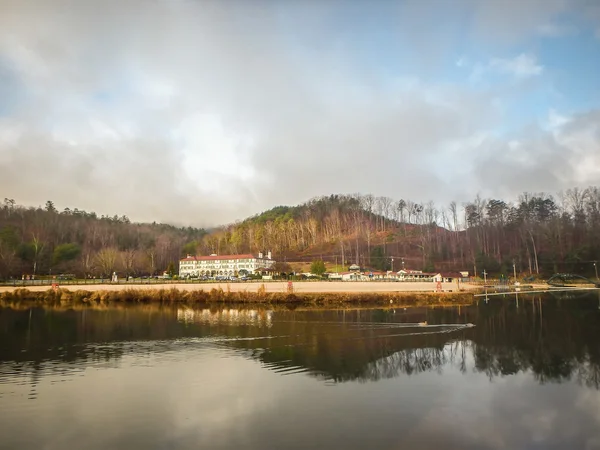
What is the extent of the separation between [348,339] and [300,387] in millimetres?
7932

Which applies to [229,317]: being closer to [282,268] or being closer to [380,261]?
[380,261]

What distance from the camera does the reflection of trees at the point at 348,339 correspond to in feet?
51.3

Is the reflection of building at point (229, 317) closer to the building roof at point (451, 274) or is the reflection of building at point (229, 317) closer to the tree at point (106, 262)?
the tree at point (106, 262)

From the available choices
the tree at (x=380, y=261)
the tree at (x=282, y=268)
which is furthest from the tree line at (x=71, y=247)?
the tree at (x=380, y=261)

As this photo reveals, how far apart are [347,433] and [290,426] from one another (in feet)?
4.73

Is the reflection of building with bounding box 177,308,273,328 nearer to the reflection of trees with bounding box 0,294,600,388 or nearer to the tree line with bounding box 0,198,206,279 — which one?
the reflection of trees with bounding box 0,294,600,388

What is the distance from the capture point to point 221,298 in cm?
4144

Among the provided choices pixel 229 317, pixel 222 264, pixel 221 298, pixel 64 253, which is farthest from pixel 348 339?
pixel 222 264

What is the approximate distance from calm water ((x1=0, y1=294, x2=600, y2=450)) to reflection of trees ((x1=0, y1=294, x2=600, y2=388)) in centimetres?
12

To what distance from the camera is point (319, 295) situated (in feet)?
131

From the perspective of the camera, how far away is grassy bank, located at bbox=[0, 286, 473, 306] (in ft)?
129

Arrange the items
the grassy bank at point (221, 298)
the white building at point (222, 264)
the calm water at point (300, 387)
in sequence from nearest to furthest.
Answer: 1. the calm water at point (300, 387)
2. the grassy bank at point (221, 298)
3. the white building at point (222, 264)

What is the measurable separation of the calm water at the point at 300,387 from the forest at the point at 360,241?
61525 mm

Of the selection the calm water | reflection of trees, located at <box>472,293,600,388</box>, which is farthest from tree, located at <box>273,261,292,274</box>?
the calm water
